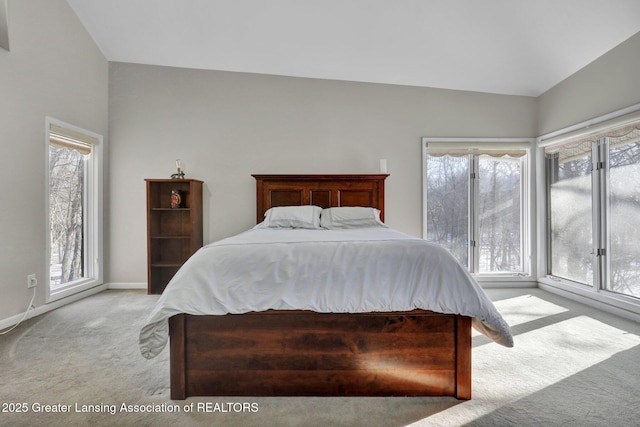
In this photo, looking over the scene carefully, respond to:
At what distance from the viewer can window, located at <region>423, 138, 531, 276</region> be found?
4.08 meters

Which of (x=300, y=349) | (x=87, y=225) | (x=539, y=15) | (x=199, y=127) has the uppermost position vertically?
(x=539, y=15)

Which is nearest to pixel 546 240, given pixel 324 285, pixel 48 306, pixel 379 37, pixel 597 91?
pixel 597 91

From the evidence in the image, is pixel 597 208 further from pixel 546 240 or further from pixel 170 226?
pixel 170 226

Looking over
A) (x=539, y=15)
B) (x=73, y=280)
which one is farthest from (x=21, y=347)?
(x=539, y=15)

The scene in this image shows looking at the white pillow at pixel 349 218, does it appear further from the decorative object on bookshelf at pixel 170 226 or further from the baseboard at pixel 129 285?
the baseboard at pixel 129 285

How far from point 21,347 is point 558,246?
17.2ft

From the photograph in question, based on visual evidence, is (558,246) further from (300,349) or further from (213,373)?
(213,373)

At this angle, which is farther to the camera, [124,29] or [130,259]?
[130,259]

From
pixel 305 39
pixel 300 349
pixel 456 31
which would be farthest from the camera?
pixel 305 39

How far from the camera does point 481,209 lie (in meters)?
4.09

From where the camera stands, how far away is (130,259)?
3980 mm

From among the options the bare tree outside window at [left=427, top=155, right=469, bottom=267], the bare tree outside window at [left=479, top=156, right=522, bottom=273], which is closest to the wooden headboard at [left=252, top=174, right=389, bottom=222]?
the bare tree outside window at [left=427, top=155, right=469, bottom=267]

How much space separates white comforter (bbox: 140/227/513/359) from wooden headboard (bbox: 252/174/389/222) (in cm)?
209

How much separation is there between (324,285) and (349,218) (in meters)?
1.73
